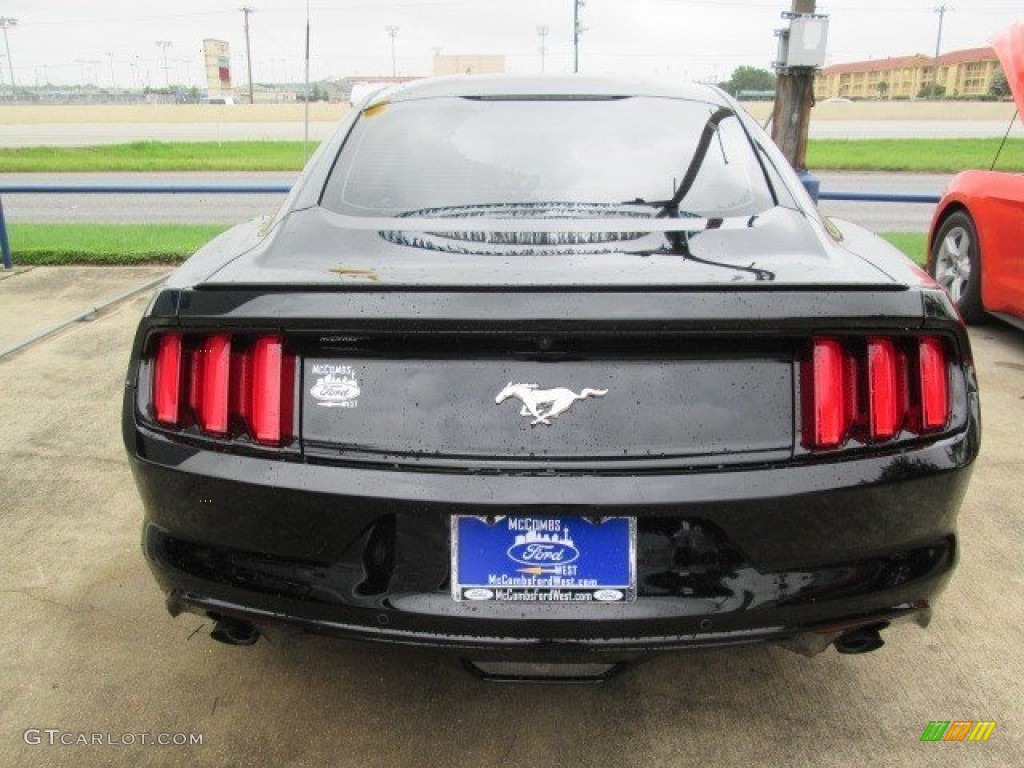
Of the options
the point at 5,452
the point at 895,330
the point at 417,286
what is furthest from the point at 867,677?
the point at 5,452

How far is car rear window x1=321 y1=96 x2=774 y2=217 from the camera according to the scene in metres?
2.57

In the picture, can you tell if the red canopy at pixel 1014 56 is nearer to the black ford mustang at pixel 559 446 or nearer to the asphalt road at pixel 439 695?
the asphalt road at pixel 439 695

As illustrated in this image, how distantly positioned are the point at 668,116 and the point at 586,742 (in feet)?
6.10

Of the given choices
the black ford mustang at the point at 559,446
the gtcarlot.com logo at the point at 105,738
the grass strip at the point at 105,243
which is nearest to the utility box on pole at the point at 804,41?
the grass strip at the point at 105,243

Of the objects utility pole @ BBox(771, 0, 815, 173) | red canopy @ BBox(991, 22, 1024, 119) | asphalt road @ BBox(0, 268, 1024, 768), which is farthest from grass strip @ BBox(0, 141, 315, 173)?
asphalt road @ BBox(0, 268, 1024, 768)

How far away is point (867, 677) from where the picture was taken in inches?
103

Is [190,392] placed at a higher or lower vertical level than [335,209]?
lower

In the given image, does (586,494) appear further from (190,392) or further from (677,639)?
(190,392)

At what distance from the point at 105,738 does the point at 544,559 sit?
129cm

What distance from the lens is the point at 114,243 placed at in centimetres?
953

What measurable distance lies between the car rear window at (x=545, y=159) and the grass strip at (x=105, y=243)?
619cm

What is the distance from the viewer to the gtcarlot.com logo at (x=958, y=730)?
2.35m

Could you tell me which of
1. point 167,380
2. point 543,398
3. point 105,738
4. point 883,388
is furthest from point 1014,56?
point 105,738

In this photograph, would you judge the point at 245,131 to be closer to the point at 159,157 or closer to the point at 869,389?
the point at 159,157
